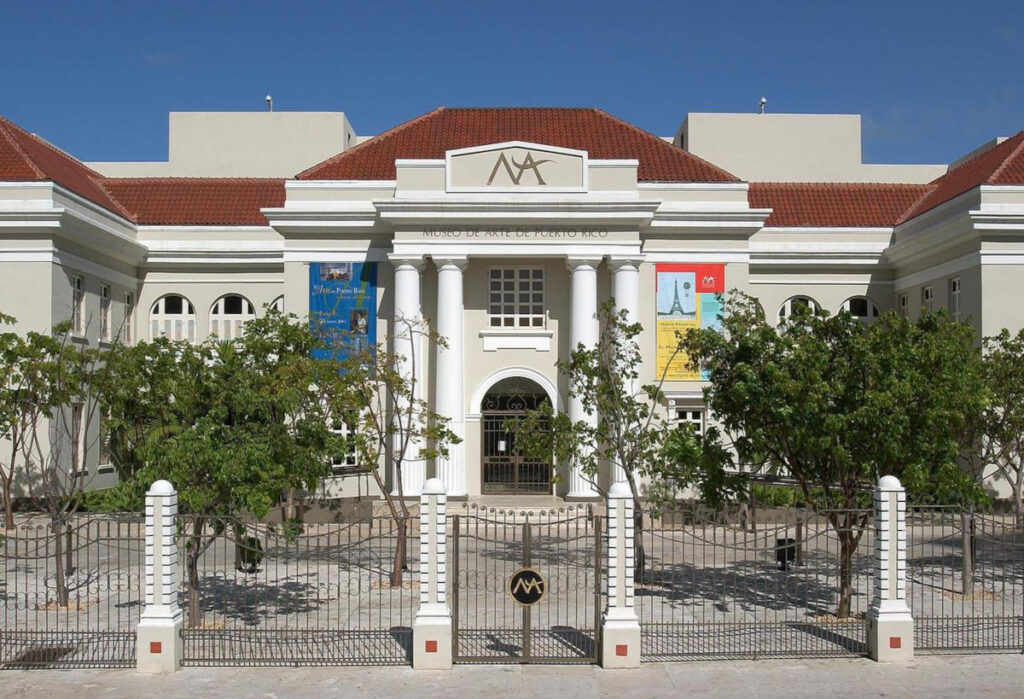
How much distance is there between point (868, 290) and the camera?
32062 millimetres

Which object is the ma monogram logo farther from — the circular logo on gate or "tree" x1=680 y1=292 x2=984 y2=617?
the circular logo on gate

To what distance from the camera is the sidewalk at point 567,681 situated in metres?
11.0

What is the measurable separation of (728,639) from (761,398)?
316 cm

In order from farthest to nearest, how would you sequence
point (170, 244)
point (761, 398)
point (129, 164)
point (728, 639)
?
1. point (129, 164)
2. point (170, 244)
3. point (761, 398)
4. point (728, 639)

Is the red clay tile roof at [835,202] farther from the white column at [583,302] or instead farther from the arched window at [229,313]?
the arched window at [229,313]

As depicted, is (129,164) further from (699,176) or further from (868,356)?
(868,356)

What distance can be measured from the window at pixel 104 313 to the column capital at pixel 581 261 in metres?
13.1

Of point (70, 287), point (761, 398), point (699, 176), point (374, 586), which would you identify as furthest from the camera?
point (699, 176)

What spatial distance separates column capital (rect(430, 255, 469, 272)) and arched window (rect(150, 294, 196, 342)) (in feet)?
30.5

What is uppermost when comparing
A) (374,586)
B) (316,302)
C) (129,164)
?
(129,164)

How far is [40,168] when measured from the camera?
1091 inches

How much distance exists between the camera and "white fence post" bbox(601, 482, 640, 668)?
12.0 metres

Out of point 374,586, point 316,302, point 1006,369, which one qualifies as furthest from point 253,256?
point 1006,369

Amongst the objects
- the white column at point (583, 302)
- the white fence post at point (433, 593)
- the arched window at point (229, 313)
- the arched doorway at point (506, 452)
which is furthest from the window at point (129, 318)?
the white fence post at point (433, 593)
